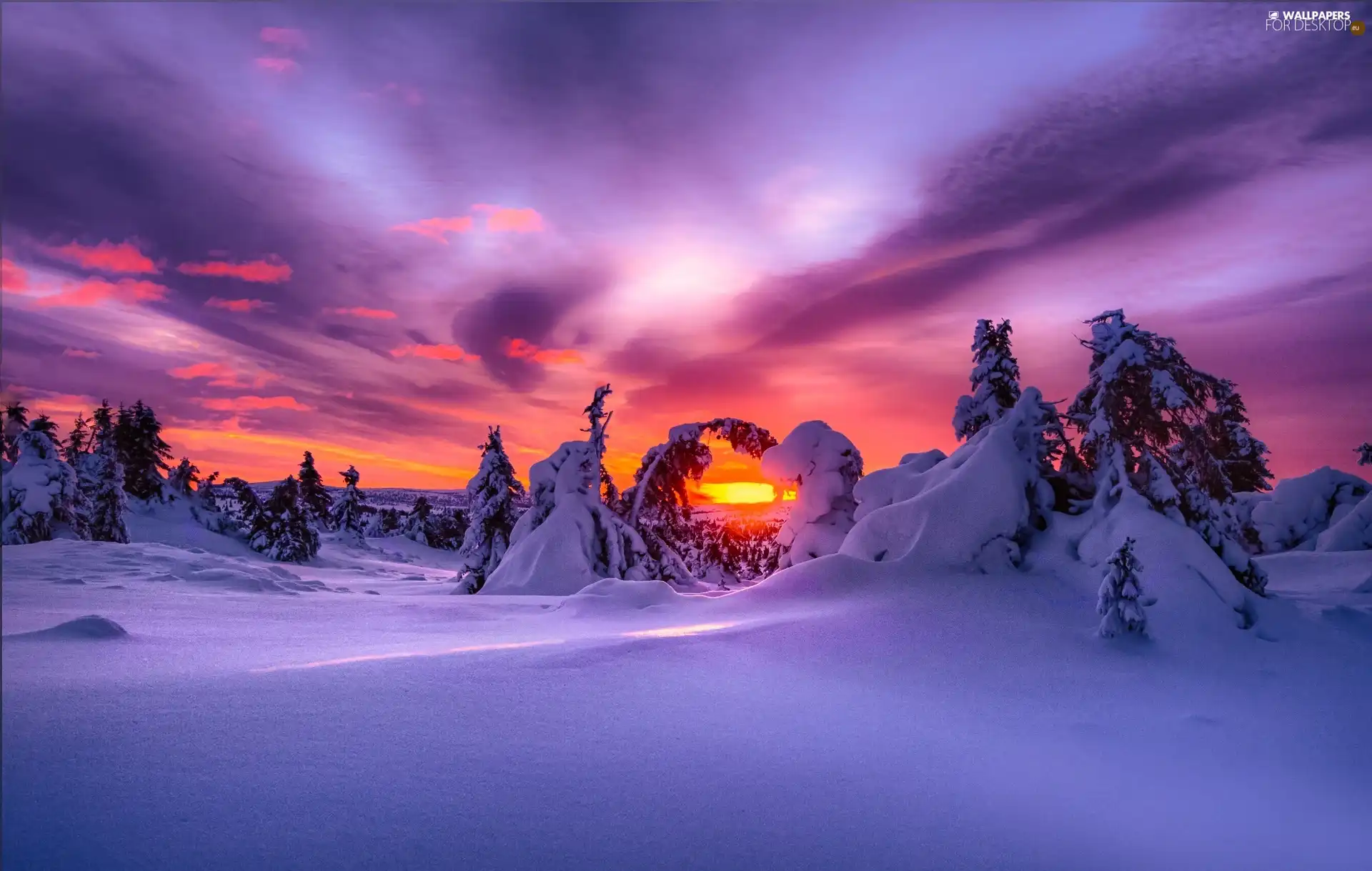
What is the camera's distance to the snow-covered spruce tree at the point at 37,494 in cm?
1773

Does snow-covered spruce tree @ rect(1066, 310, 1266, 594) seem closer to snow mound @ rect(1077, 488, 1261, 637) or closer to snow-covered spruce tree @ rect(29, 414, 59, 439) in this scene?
snow mound @ rect(1077, 488, 1261, 637)

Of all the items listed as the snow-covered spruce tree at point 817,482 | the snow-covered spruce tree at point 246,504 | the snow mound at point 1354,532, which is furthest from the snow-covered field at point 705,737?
the snow-covered spruce tree at point 246,504

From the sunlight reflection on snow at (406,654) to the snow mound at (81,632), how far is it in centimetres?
179

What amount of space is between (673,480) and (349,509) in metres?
38.9

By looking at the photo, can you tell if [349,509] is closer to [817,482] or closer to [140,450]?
[140,450]

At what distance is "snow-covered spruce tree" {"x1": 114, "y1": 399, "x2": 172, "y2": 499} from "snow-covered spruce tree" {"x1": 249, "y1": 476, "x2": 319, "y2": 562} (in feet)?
26.9

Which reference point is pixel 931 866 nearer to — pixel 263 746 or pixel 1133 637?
pixel 263 746

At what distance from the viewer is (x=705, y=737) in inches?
139

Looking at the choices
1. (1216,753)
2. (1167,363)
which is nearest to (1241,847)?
(1216,753)

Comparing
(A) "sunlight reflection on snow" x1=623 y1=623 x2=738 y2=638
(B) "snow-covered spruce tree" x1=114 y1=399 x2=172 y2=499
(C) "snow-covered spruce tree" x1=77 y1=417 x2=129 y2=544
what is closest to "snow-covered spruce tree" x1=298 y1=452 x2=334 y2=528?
(B) "snow-covered spruce tree" x1=114 y1=399 x2=172 y2=499

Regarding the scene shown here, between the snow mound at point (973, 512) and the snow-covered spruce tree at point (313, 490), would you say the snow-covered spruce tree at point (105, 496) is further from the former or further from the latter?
the snow mound at point (973, 512)

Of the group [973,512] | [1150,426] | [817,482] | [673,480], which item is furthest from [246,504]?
[1150,426]

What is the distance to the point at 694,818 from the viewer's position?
275cm

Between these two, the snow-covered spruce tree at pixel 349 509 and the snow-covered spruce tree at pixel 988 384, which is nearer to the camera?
the snow-covered spruce tree at pixel 988 384
